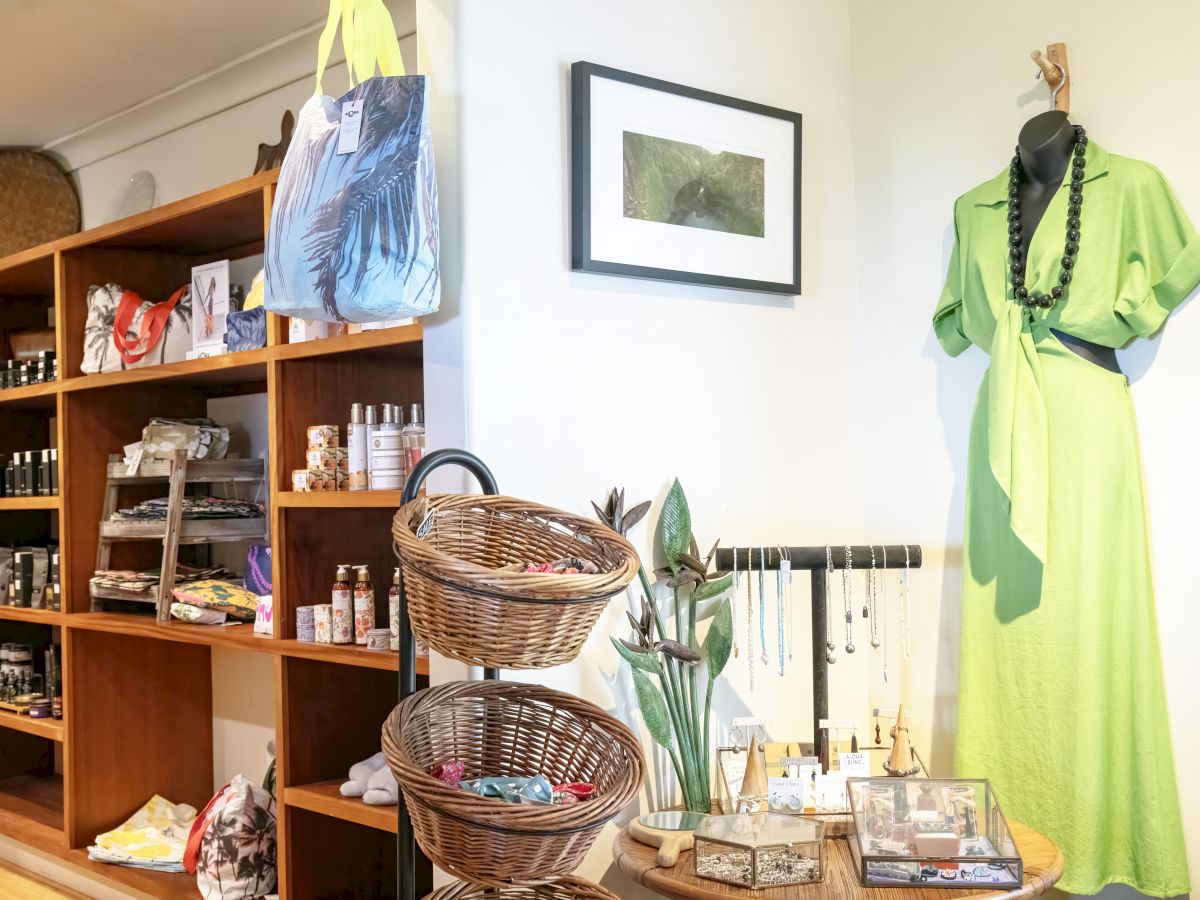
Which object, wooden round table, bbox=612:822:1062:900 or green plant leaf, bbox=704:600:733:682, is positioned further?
green plant leaf, bbox=704:600:733:682

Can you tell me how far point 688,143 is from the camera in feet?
6.89

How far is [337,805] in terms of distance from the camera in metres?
2.34

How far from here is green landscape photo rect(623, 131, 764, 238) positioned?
6.62 ft

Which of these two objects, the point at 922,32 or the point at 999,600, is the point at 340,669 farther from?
the point at 922,32

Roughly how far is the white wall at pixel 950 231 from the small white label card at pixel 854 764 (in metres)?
0.44

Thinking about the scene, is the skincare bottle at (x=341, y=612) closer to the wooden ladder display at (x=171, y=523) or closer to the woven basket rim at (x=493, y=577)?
the wooden ladder display at (x=171, y=523)

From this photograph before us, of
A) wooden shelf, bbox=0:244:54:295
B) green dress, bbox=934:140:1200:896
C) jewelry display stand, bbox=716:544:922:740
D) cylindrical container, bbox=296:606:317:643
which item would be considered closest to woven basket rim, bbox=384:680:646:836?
jewelry display stand, bbox=716:544:922:740

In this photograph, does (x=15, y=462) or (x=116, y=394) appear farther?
(x=15, y=462)

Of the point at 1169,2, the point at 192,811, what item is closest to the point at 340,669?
the point at 192,811

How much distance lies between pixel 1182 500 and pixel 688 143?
1.05 m

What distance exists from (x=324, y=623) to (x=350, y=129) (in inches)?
46.6

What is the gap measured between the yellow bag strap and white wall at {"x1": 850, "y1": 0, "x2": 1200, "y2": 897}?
3.69 feet

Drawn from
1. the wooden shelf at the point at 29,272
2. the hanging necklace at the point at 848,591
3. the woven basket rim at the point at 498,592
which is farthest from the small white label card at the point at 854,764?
the wooden shelf at the point at 29,272

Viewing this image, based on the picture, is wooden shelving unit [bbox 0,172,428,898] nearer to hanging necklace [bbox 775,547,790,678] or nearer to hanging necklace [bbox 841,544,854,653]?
hanging necklace [bbox 775,547,790,678]
